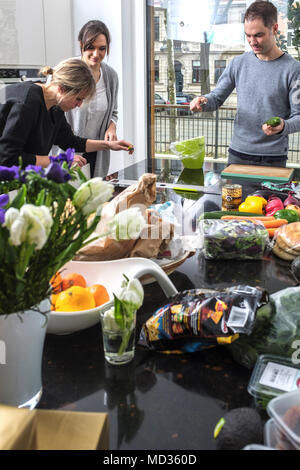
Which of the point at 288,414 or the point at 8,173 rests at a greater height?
the point at 8,173

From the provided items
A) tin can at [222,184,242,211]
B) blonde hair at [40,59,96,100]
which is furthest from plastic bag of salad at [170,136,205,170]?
tin can at [222,184,242,211]

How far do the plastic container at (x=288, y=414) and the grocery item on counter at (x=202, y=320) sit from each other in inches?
5.8

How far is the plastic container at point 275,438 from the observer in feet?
1.81

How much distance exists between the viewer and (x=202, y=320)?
0.76m

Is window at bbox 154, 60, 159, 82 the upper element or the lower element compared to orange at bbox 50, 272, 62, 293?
upper

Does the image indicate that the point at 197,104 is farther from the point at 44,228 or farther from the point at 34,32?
the point at 44,228

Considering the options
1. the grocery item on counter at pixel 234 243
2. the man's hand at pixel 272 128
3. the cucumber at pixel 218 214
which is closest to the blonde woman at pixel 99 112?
the man's hand at pixel 272 128

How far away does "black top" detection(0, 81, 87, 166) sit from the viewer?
1947mm

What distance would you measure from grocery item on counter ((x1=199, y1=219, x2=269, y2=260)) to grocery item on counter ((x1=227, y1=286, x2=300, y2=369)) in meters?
0.44

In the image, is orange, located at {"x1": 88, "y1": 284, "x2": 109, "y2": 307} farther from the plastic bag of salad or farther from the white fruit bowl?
the plastic bag of salad

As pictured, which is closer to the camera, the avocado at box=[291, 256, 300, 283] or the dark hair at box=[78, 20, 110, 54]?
the avocado at box=[291, 256, 300, 283]

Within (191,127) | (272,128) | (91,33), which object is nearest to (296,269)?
(272,128)

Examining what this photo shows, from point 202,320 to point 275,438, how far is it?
0.77 ft

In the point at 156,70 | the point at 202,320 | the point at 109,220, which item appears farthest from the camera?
the point at 156,70
